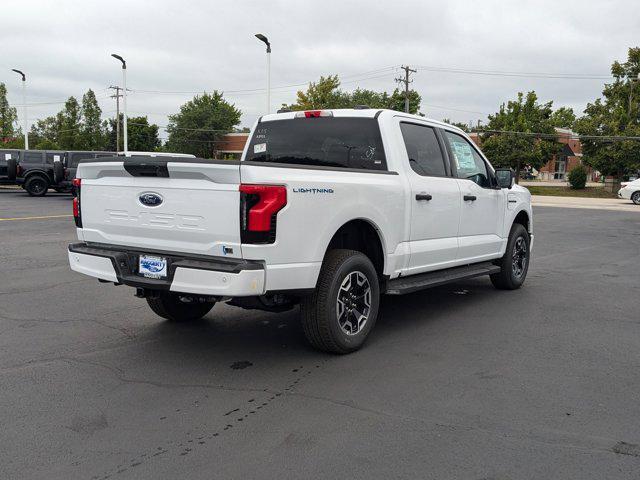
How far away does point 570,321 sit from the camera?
20.2ft

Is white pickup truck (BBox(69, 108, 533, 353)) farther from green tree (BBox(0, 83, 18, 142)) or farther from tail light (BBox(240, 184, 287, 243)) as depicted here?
green tree (BBox(0, 83, 18, 142))

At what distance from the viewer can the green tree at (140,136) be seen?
83188mm

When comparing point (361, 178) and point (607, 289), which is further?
point (607, 289)

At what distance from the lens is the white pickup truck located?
4109 mm

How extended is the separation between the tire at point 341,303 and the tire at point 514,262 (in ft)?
9.66

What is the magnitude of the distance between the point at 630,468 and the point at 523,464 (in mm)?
546

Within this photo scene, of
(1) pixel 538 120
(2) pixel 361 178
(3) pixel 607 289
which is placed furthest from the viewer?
(1) pixel 538 120

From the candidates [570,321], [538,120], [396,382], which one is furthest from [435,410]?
[538,120]

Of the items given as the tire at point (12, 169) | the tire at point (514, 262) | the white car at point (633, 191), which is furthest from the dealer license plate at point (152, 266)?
the white car at point (633, 191)

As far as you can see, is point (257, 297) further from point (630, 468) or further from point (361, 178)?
point (630, 468)

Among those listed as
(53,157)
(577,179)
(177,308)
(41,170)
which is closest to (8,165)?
(41,170)

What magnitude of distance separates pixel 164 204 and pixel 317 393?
1.75 metres

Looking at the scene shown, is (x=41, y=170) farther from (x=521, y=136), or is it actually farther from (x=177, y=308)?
(x=521, y=136)

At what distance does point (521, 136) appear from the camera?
4612cm
